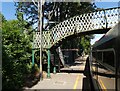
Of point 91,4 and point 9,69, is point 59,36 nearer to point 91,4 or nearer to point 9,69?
point 9,69

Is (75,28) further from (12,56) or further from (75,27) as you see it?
(12,56)

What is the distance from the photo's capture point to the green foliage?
12422 millimetres

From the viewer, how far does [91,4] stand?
3647 centimetres

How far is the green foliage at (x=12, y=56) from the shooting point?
12422mm

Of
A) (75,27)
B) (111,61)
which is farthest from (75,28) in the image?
(111,61)

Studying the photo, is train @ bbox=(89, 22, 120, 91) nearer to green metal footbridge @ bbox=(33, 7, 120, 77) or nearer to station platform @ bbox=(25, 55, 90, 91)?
station platform @ bbox=(25, 55, 90, 91)

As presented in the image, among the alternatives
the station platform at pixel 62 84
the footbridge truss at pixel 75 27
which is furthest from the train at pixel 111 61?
the footbridge truss at pixel 75 27

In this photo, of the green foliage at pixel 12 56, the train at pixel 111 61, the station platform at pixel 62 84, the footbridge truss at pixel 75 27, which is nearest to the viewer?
the train at pixel 111 61

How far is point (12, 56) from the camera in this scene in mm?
14000

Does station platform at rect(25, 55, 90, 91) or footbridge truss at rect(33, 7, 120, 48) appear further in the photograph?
footbridge truss at rect(33, 7, 120, 48)

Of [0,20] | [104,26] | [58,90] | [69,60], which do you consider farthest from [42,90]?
[69,60]

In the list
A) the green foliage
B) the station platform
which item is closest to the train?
the green foliage

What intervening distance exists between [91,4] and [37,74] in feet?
57.5

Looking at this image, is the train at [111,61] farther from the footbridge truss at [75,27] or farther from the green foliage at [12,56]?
the footbridge truss at [75,27]
